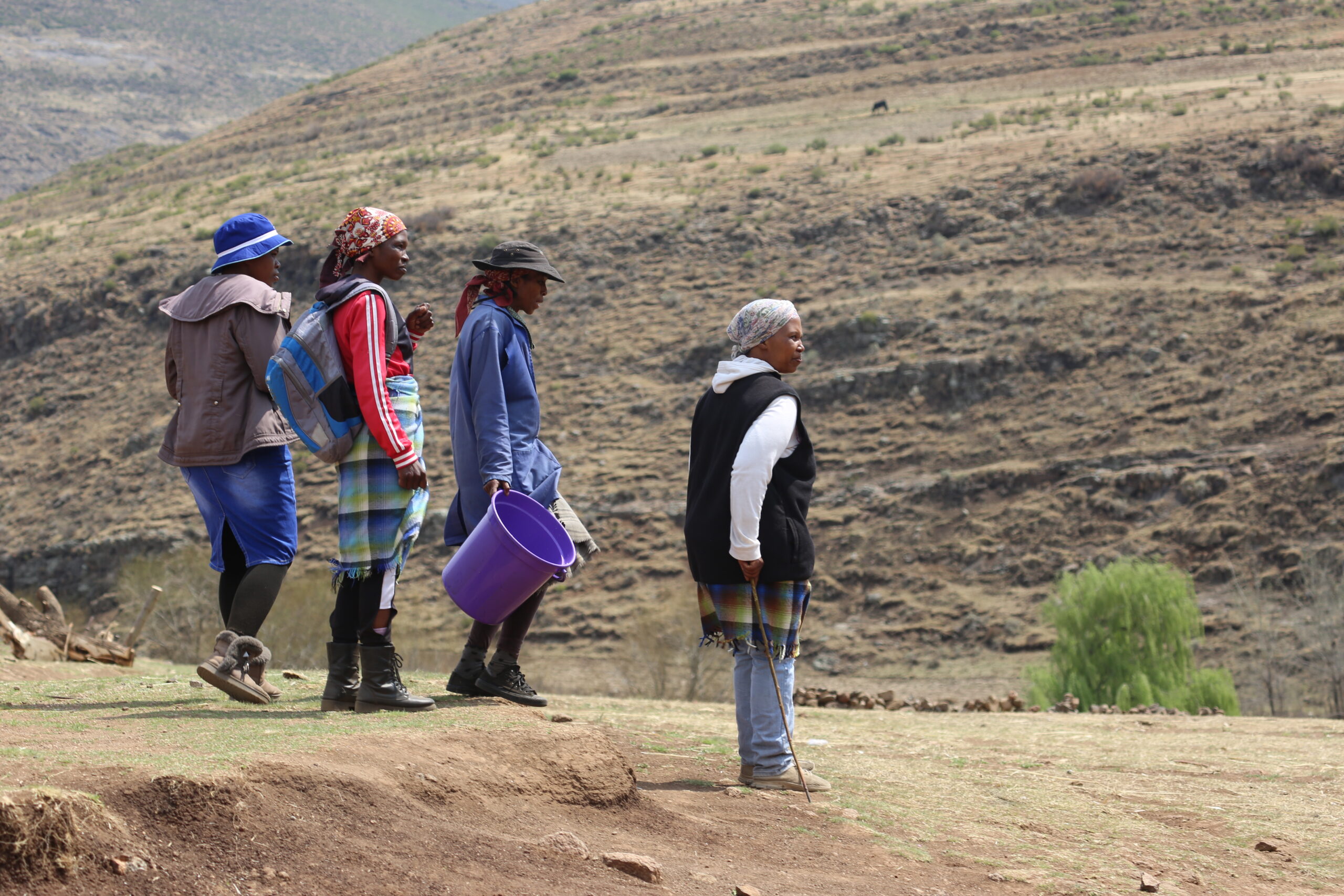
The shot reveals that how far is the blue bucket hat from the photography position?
16.9 feet

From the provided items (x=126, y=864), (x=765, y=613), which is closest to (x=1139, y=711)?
(x=765, y=613)

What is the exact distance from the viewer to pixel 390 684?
4930 millimetres

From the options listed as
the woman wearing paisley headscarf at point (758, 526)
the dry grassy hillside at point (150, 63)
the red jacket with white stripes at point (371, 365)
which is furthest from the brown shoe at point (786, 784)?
the dry grassy hillside at point (150, 63)

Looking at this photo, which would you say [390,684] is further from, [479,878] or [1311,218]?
[1311,218]

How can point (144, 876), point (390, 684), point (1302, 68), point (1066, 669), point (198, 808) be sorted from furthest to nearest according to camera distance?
point (1302, 68) → point (1066, 669) → point (390, 684) → point (198, 808) → point (144, 876)

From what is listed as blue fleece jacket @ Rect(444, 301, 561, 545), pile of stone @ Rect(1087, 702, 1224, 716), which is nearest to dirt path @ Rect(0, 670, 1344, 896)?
blue fleece jacket @ Rect(444, 301, 561, 545)

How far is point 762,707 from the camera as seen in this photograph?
4.70 m

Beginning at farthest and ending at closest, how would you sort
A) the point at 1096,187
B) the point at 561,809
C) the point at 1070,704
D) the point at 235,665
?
the point at 1096,187 < the point at 1070,704 < the point at 235,665 < the point at 561,809

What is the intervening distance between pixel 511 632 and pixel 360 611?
90cm

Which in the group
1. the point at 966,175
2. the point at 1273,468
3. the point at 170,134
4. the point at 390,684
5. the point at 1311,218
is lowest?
the point at 390,684

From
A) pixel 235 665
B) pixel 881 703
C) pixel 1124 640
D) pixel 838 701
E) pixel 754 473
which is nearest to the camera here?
pixel 754 473

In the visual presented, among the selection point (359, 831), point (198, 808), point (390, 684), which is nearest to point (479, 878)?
point (359, 831)

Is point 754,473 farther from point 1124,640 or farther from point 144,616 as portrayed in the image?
point 1124,640

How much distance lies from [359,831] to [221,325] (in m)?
2.50
